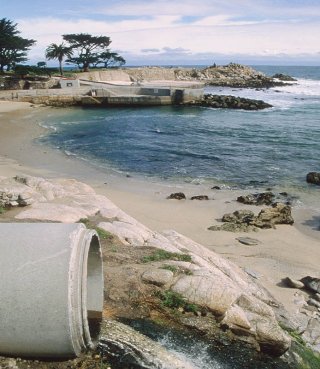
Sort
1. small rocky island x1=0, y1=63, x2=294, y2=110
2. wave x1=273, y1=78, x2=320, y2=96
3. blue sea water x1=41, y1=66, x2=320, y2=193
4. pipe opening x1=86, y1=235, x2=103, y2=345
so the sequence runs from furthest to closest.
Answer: wave x1=273, y1=78, x2=320, y2=96 < small rocky island x1=0, y1=63, x2=294, y2=110 < blue sea water x1=41, y1=66, x2=320, y2=193 < pipe opening x1=86, y1=235, x2=103, y2=345

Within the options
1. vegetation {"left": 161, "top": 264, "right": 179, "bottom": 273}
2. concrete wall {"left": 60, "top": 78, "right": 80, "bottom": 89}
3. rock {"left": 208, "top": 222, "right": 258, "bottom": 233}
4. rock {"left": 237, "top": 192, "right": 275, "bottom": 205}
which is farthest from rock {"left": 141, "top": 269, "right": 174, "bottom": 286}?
concrete wall {"left": 60, "top": 78, "right": 80, "bottom": 89}

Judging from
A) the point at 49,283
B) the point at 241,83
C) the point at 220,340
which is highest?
the point at 241,83

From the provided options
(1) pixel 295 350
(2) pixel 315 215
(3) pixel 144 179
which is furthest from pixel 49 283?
(3) pixel 144 179

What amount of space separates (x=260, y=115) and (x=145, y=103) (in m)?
14.9

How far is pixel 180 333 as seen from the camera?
6758mm

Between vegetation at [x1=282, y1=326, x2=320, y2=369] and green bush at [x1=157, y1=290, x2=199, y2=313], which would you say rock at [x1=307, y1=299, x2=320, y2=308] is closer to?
vegetation at [x1=282, y1=326, x2=320, y2=369]

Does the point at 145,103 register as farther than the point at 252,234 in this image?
Yes

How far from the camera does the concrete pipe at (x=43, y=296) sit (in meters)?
4.71

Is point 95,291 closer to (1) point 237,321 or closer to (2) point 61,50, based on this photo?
(1) point 237,321

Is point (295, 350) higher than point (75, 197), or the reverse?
point (75, 197)

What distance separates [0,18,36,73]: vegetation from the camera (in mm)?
59719

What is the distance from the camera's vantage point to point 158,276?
7.82 metres

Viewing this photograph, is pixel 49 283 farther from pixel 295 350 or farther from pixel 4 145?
pixel 4 145

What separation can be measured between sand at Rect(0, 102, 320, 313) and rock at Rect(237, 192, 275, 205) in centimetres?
40
